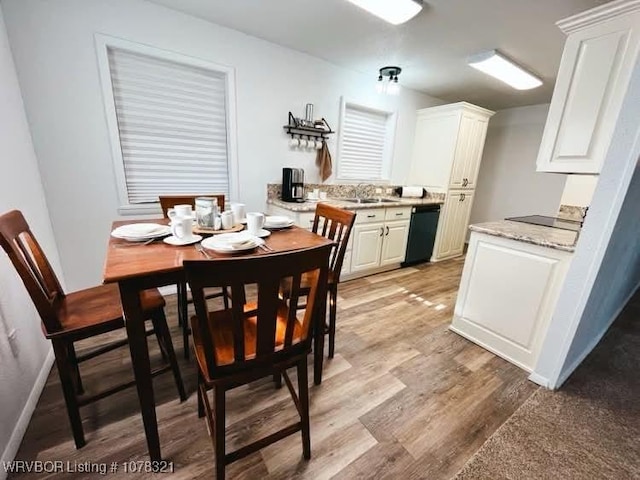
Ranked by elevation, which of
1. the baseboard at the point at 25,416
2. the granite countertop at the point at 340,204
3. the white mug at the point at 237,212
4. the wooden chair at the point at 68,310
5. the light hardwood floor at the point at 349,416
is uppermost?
the white mug at the point at 237,212

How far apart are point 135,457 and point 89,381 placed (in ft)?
2.19

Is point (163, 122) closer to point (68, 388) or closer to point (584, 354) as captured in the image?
point (68, 388)

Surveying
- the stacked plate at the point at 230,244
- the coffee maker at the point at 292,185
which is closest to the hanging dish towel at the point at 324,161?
the coffee maker at the point at 292,185

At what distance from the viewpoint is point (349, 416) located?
1.39 meters

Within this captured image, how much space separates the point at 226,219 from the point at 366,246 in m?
1.90

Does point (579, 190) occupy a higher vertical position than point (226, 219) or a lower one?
higher

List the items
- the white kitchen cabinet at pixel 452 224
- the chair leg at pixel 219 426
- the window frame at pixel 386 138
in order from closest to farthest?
1. the chair leg at pixel 219 426
2. the window frame at pixel 386 138
3. the white kitchen cabinet at pixel 452 224

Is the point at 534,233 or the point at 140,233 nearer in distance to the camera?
the point at 140,233

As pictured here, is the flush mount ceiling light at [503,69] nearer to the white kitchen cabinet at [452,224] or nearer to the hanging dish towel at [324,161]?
the white kitchen cabinet at [452,224]

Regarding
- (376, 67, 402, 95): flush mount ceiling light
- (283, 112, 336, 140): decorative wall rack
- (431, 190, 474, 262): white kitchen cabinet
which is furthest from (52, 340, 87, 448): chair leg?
(431, 190, 474, 262): white kitchen cabinet

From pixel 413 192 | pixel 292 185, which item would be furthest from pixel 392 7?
pixel 413 192

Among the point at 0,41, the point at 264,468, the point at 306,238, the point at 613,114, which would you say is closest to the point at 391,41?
the point at 613,114

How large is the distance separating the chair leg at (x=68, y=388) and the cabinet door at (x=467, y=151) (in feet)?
13.3

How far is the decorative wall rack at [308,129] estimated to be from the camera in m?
2.81
